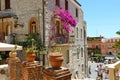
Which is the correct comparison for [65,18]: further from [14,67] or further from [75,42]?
[14,67]

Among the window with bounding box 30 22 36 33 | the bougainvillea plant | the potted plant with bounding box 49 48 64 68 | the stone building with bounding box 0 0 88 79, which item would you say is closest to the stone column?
the potted plant with bounding box 49 48 64 68

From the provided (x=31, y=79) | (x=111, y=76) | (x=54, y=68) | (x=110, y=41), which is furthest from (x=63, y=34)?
(x=110, y=41)

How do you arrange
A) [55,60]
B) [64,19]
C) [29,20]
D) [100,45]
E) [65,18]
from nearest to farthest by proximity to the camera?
1. [55,60]
2. [29,20]
3. [64,19]
4. [65,18]
5. [100,45]

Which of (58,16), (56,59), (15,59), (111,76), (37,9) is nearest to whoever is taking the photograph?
(56,59)

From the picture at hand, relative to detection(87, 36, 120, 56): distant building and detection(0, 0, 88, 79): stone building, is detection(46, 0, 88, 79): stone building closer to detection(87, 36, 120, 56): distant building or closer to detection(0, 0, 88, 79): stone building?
detection(0, 0, 88, 79): stone building

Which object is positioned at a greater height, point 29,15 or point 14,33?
point 29,15

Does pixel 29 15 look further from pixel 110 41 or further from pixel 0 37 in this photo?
pixel 110 41

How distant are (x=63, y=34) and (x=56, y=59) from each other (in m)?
22.8

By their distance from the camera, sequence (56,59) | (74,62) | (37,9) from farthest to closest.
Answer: (74,62) → (37,9) → (56,59)

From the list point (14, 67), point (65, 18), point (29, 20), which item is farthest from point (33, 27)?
point (14, 67)

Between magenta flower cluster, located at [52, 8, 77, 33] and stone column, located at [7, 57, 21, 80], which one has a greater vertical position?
magenta flower cluster, located at [52, 8, 77, 33]

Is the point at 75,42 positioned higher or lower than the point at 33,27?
lower

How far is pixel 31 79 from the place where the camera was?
6961mm

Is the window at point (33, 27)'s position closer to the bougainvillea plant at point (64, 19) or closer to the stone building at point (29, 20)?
the stone building at point (29, 20)
